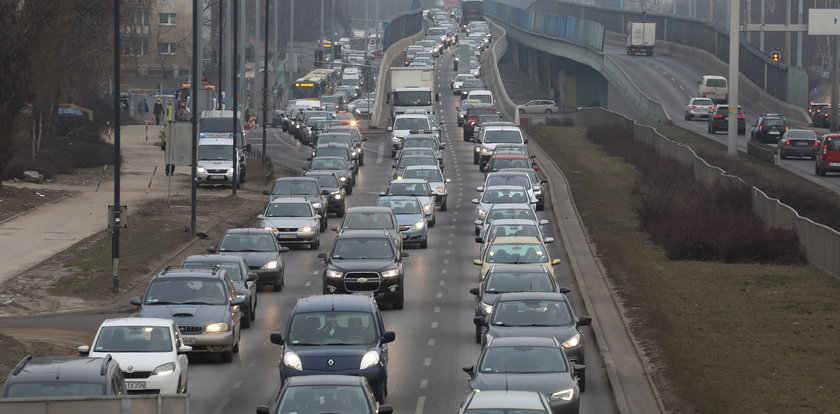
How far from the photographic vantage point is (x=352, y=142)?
68688 mm

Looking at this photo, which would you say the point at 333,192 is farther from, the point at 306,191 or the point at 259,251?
the point at 259,251

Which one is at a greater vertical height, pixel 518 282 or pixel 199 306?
pixel 518 282

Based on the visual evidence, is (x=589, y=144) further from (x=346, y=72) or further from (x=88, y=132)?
(x=346, y=72)

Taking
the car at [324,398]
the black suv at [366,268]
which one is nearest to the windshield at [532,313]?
the black suv at [366,268]

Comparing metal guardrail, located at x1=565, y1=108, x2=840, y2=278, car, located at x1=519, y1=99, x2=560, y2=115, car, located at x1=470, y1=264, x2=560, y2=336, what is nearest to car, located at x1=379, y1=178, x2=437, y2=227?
metal guardrail, located at x1=565, y1=108, x2=840, y2=278

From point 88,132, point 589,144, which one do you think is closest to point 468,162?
point 589,144

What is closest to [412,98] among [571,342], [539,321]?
[539,321]

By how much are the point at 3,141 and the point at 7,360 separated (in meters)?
29.5

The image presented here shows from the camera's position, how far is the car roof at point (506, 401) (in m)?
17.2

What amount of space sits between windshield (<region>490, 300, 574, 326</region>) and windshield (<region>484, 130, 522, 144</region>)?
4177 cm

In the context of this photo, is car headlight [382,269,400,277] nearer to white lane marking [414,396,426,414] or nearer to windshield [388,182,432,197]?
white lane marking [414,396,426,414]

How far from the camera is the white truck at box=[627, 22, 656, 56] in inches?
5039

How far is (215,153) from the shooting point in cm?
6056

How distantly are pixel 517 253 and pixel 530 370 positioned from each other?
12.5 metres
